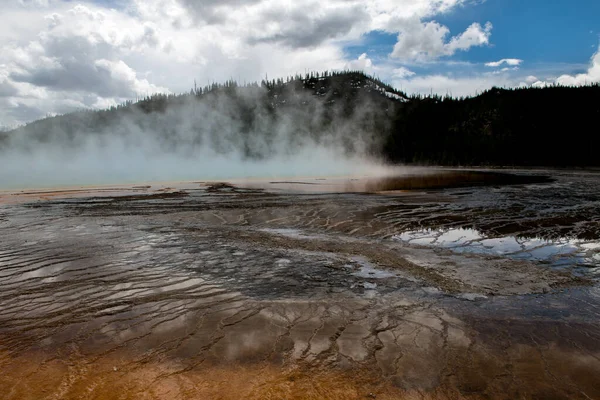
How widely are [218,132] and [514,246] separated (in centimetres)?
9317

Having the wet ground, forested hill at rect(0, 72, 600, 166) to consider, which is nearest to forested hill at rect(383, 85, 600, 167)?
forested hill at rect(0, 72, 600, 166)

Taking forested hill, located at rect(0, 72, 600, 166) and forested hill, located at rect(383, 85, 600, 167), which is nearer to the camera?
forested hill, located at rect(383, 85, 600, 167)

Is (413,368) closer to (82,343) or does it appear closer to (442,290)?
(442,290)

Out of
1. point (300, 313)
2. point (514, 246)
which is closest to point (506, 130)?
point (514, 246)

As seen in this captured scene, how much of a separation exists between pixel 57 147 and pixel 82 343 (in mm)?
113108

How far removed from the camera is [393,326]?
402cm

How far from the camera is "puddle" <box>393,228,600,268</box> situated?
6609 mm

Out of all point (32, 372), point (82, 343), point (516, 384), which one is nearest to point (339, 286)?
point (516, 384)

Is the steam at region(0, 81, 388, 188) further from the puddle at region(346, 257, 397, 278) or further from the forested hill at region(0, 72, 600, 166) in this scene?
the puddle at region(346, 257, 397, 278)

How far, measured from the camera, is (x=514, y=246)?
754cm

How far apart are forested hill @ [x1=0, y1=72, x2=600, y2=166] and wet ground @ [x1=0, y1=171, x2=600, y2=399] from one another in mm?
59187

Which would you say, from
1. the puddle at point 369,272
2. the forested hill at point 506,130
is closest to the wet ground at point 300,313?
the puddle at point 369,272

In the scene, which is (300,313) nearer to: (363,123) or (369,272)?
(369,272)

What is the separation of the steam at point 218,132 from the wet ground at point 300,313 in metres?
54.9
